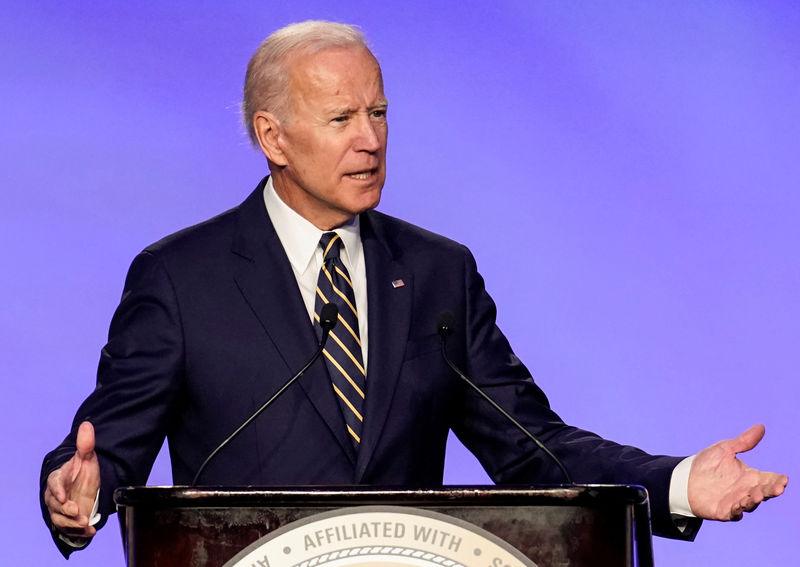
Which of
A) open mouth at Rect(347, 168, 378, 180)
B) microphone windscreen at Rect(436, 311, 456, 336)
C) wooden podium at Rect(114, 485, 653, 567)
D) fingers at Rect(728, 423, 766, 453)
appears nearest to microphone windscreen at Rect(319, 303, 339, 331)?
microphone windscreen at Rect(436, 311, 456, 336)

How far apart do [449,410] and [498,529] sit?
0.87 m

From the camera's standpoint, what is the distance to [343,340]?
234 centimetres

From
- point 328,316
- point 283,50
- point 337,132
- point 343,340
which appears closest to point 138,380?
point 343,340

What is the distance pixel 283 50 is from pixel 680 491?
1.19 meters

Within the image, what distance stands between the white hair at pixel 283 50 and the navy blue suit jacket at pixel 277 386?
0.21m

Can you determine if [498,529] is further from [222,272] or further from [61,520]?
[222,272]

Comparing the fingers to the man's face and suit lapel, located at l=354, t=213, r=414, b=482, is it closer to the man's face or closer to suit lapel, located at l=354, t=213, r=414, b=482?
suit lapel, located at l=354, t=213, r=414, b=482

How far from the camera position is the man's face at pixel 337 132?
7.86 feet

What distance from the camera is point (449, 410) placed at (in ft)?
7.95

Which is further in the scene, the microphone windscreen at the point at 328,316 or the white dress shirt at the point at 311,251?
the white dress shirt at the point at 311,251

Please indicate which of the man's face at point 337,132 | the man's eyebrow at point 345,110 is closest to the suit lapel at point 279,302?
the man's face at point 337,132

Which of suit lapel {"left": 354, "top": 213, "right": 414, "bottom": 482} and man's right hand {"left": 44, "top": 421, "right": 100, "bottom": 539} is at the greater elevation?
suit lapel {"left": 354, "top": 213, "right": 414, "bottom": 482}

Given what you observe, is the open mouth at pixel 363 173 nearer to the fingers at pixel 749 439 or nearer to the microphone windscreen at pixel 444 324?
the microphone windscreen at pixel 444 324

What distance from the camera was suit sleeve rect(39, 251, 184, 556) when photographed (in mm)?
2213
